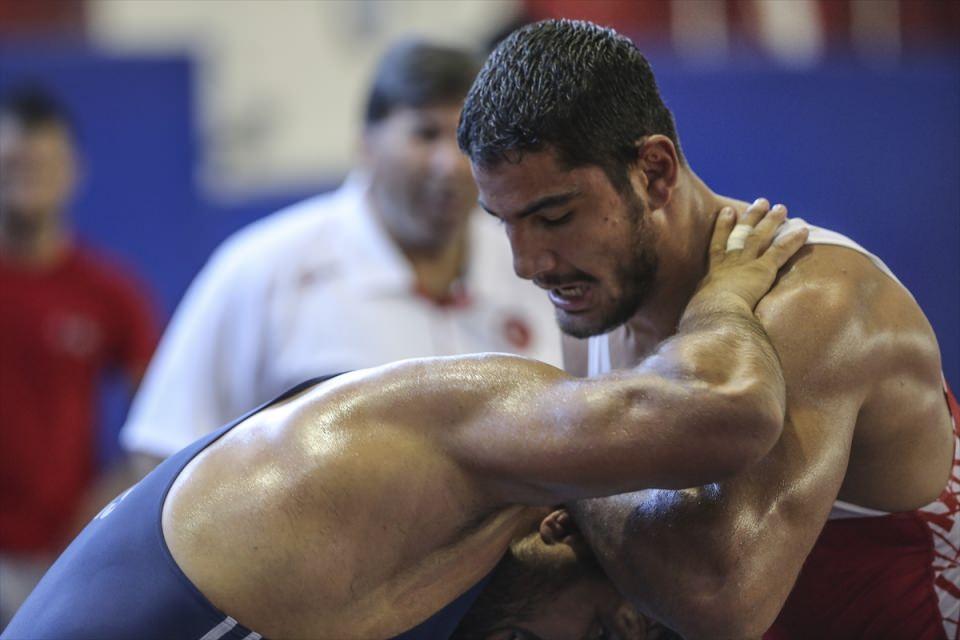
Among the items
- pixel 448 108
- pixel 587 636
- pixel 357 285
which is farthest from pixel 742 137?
pixel 587 636

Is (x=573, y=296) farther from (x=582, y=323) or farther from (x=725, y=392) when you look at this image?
(x=725, y=392)

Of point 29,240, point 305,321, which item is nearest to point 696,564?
point 305,321

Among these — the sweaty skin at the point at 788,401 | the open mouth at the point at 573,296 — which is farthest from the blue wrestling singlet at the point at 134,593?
the open mouth at the point at 573,296

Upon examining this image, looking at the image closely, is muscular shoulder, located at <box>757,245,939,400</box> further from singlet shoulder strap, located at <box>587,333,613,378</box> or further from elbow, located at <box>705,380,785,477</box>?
singlet shoulder strap, located at <box>587,333,613,378</box>

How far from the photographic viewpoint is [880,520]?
2697 mm

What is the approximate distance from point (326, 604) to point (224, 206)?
358 cm

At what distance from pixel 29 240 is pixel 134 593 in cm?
343

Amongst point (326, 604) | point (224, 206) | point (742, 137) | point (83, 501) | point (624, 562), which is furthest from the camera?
point (224, 206)

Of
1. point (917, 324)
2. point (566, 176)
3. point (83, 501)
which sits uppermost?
point (566, 176)

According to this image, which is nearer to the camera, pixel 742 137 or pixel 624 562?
pixel 624 562

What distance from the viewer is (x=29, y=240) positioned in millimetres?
5559

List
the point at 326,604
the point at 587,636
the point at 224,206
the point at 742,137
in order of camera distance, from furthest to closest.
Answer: the point at 224,206 < the point at 742,137 < the point at 587,636 < the point at 326,604

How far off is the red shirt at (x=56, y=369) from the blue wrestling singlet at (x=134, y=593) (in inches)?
110

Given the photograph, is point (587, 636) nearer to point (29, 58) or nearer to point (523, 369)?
point (523, 369)
